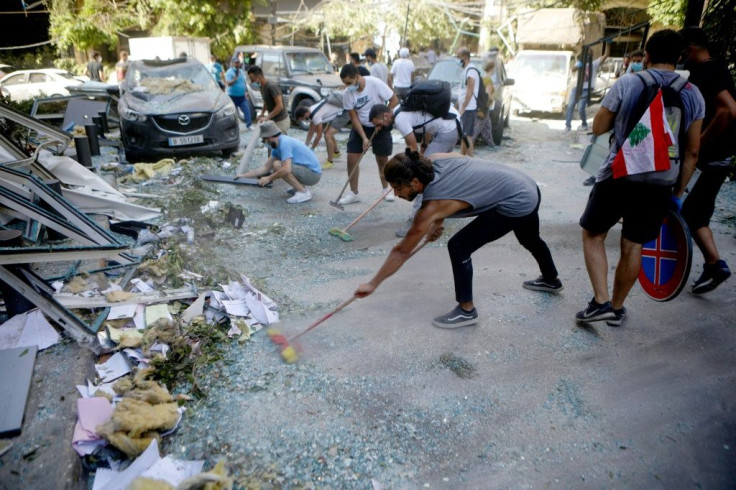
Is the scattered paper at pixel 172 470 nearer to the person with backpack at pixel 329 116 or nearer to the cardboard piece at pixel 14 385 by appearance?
the cardboard piece at pixel 14 385

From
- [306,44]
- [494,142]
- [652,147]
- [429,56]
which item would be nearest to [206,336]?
[652,147]

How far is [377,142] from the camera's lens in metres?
6.34

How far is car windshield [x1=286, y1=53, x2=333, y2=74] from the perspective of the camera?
494 inches

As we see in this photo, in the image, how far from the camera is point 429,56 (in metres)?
21.0

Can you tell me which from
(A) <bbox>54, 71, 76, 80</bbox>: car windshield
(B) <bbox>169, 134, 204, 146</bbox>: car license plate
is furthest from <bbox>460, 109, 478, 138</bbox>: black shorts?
(A) <bbox>54, 71, 76, 80</bbox>: car windshield

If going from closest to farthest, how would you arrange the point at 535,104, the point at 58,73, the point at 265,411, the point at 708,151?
the point at 265,411 < the point at 708,151 < the point at 535,104 < the point at 58,73

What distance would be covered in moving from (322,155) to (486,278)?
19.0ft

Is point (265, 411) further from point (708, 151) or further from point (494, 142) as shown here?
point (494, 142)

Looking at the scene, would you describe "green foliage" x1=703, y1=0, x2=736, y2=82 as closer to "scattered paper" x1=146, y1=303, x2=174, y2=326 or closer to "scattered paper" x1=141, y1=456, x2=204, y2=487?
"scattered paper" x1=146, y1=303, x2=174, y2=326

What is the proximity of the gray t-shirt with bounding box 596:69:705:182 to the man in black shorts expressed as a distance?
131 inches

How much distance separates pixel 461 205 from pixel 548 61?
44.2 feet

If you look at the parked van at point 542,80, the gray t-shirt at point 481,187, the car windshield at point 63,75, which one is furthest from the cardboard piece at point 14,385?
the car windshield at point 63,75

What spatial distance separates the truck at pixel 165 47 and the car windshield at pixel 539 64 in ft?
34.5

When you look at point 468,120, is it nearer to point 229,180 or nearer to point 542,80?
point 229,180
